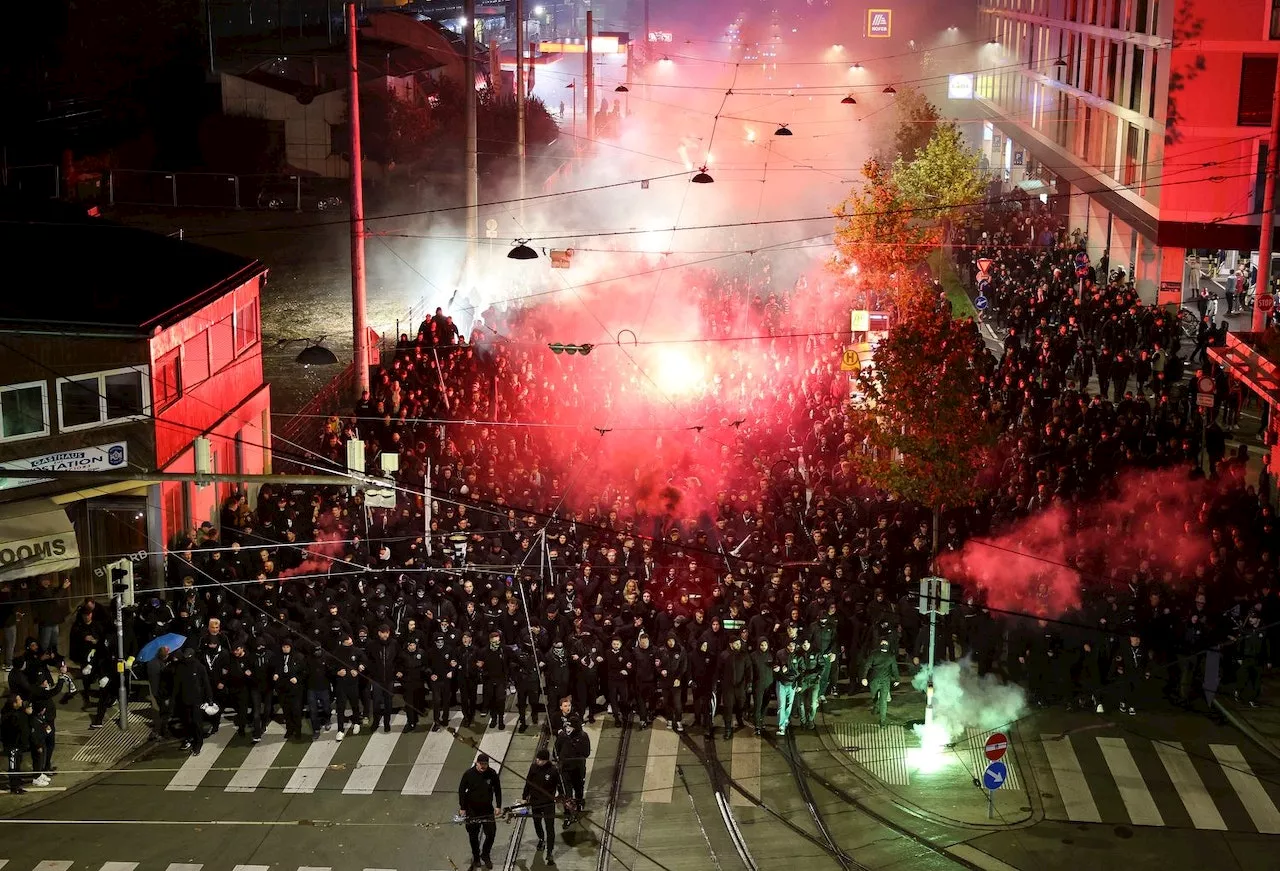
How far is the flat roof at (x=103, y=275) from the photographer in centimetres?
2109

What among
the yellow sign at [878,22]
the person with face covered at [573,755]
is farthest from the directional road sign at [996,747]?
the yellow sign at [878,22]

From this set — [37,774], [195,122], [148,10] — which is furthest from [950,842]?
[148,10]

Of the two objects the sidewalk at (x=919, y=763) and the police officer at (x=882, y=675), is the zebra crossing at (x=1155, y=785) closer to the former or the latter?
the sidewalk at (x=919, y=763)

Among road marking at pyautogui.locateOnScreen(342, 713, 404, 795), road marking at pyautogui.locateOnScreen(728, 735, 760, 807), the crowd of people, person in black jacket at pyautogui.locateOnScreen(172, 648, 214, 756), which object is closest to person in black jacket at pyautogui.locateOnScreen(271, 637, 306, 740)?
the crowd of people

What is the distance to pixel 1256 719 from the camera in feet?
59.6

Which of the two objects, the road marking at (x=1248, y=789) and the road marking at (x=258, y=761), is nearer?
the road marking at (x=1248, y=789)

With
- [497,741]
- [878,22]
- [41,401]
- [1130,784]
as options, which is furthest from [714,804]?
[878,22]

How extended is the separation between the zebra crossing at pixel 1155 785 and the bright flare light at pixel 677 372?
13.4m

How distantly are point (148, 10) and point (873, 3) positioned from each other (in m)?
79.5

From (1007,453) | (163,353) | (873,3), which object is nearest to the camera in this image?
(163,353)

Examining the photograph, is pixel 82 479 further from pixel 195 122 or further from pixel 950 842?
pixel 195 122

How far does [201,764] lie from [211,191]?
27.3 metres

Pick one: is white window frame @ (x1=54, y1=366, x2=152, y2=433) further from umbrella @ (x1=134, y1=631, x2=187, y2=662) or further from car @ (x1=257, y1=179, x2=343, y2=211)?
car @ (x1=257, y1=179, x2=343, y2=211)

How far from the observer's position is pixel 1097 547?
20250 mm
